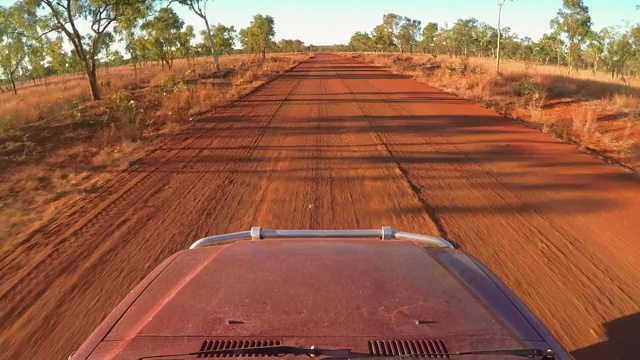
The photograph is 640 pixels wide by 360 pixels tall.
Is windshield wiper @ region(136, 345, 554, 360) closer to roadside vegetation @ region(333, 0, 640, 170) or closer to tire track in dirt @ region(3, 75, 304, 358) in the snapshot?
tire track in dirt @ region(3, 75, 304, 358)

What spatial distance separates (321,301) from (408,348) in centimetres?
42

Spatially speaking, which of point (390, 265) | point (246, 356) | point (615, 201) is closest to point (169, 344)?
point (246, 356)

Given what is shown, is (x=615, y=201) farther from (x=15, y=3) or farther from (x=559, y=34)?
(x=559, y=34)

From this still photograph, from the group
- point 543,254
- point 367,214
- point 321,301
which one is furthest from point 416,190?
point 321,301

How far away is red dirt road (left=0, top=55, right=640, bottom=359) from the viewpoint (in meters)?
4.03

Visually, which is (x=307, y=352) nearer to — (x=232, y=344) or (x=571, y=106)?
(x=232, y=344)

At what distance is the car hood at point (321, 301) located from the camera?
5.39 ft

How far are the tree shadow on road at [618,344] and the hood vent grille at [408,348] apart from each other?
A: 8.02 ft

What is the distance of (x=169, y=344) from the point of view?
5.24 feet

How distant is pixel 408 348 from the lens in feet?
5.09

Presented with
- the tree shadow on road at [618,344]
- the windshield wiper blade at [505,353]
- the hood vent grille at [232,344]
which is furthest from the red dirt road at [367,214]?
the hood vent grille at [232,344]

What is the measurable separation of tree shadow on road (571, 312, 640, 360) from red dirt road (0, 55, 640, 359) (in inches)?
0.5

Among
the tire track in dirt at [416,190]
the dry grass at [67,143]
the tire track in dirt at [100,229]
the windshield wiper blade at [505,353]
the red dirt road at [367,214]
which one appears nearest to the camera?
the windshield wiper blade at [505,353]

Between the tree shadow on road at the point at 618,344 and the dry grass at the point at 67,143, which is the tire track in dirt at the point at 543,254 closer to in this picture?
the tree shadow on road at the point at 618,344
